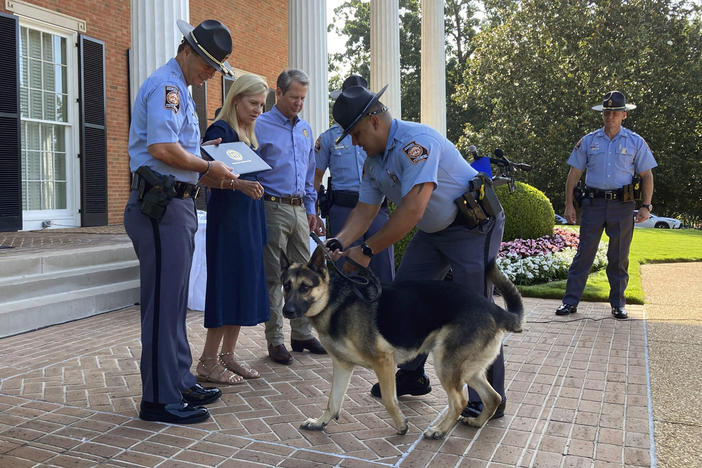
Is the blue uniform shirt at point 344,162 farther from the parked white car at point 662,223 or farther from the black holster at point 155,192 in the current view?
the parked white car at point 662,223

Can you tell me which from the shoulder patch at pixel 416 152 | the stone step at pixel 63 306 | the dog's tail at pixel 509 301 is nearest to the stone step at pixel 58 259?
the stone step at pixel 63 306

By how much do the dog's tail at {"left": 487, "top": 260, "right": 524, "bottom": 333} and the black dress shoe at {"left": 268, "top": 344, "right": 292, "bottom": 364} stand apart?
211 centimetres

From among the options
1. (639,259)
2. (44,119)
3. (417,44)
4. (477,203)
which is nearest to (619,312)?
(477,203)

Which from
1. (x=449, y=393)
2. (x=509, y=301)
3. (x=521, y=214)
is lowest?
(x=449, y=393)

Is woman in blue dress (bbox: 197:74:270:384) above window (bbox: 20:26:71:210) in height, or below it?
below

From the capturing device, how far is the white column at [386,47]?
12.7 metres

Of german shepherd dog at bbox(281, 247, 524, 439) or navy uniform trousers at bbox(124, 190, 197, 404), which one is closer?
german shepherd dog at bbox(281, 247, 524, 439)

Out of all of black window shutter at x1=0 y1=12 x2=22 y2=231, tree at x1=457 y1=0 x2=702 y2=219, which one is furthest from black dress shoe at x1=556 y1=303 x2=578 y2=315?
tree at x1=457 y1=0 x2=702 y2=219

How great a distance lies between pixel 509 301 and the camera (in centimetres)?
374

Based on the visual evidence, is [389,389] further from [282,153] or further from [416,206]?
[282,153]

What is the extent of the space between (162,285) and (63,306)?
362cm

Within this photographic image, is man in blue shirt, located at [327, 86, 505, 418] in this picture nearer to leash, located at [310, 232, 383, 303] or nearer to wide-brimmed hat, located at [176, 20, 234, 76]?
leash, located at [310, 232, 383, 303]

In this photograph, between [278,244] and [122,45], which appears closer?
[278,244]

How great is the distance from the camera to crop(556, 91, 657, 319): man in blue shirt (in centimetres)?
715
